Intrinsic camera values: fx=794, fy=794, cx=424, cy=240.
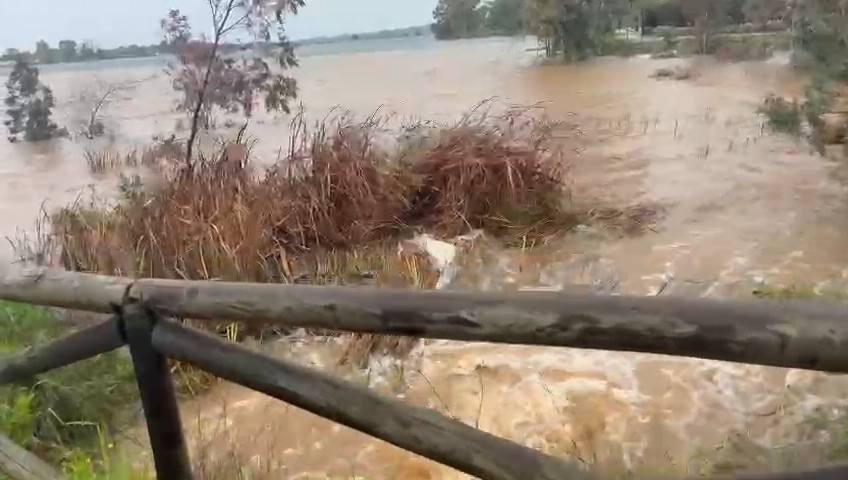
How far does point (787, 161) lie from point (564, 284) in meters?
3.63

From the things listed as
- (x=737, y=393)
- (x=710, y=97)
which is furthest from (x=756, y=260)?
(x=710, y=97)

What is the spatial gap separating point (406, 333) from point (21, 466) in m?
1.26

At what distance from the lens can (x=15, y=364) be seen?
1.80m

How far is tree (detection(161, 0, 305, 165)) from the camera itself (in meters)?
5.68

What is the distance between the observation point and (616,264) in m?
4.68

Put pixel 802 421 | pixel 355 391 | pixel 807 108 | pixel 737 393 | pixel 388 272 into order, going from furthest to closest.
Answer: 1. pixel 807 108
2. pixel 388 272
3. pixel 737 393
4. pixel 802 421
5. pixel 355 391

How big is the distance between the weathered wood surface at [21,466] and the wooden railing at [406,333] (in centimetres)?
30

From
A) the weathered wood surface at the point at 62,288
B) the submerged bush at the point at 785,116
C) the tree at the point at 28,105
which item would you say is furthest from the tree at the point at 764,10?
the tree at the point at 28,105

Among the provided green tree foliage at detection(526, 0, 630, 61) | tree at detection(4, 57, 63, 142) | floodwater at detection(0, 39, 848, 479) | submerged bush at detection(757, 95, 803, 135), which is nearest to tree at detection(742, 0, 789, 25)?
floodwater at detection(0, 39, 848, 479)

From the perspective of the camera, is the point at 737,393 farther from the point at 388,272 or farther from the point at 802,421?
the point at 388,272

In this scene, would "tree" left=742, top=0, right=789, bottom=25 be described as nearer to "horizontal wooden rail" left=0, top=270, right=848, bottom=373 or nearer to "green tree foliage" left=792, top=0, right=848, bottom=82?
"green tree foliage" left=792, top=0, right=848, bottom=82

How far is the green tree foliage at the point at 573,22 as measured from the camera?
33.1 feet

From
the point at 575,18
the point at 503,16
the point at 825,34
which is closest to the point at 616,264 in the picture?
the point at 825,34

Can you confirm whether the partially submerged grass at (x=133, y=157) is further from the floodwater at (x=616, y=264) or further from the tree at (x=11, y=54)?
the tree at (x=11, y=54)
